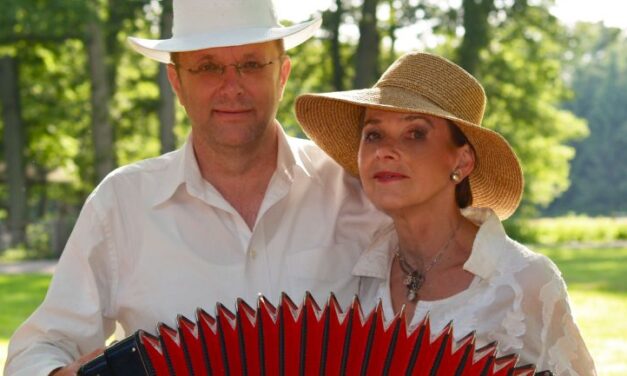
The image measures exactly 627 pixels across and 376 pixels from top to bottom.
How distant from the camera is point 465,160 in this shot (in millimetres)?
3484

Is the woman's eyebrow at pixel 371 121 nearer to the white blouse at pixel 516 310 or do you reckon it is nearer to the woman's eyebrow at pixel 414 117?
the woman's eyebrow at pixel 414 117

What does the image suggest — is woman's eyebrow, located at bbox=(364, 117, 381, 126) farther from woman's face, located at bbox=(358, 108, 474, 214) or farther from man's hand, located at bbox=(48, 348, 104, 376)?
man's hand, located at bbox=(48, 348, 104, 376)

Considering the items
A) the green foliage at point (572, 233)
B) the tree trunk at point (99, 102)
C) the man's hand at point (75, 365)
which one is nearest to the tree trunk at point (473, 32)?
the green foliage at point (572, 233)

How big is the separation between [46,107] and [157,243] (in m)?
27.6

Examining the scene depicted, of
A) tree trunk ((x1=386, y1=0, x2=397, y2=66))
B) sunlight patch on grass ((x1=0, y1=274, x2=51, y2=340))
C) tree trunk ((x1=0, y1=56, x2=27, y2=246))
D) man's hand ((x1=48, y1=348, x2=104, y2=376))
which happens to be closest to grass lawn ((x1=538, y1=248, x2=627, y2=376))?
man's hand ((x1=48, y1=348, x2=104, y2=376))

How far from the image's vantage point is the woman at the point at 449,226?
3227mm

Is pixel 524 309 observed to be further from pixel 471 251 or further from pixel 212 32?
pixel 212 32

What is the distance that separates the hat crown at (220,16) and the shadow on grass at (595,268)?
1193 cm

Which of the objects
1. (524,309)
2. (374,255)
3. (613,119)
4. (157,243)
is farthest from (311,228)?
(613,119)

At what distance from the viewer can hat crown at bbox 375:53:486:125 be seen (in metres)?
3.40

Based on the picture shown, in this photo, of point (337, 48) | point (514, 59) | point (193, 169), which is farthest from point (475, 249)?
point (514, 59)

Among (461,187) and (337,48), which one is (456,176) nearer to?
(461,187)

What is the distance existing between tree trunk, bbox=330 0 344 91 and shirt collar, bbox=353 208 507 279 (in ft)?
70.6

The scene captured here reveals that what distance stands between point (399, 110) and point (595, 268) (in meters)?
16.4
